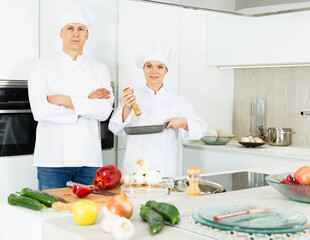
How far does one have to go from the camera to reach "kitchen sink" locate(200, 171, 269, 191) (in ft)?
7.24

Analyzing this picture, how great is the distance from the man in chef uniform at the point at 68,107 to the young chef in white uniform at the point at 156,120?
0.57 ft

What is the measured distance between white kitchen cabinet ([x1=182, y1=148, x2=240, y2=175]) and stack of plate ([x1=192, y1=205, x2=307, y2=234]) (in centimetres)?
241

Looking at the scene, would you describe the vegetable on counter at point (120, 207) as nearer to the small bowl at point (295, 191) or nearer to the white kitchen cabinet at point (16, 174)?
the small bowl at point (295, 191)

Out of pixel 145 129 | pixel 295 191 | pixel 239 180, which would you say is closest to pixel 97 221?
pixel 295 191

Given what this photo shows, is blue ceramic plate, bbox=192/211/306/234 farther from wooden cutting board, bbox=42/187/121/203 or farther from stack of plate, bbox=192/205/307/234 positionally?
wooden cutting board, bbox=42/187/121/203

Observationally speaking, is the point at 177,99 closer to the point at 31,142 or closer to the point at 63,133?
the point at 63,133

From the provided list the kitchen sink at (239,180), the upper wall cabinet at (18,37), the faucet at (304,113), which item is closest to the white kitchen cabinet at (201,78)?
the faucet at (304,113)

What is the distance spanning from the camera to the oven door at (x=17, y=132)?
314 centimetres

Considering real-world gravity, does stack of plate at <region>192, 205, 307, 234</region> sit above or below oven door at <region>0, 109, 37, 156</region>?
below

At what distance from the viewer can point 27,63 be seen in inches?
126

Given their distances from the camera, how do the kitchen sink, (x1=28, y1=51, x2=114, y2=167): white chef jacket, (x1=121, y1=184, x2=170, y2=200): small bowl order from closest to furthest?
(x1=121, y1=184, x2=170, y2=200): small bowl
the kitchen sink
(x1=28, y1=51, x2=114, y2=167): white chef jacket

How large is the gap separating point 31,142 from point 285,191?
→ 1.96 m

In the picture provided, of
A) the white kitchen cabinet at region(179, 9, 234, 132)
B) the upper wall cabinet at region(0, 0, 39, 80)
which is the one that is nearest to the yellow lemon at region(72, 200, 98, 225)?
the upper wall cabinet at region(0, 0, 39, 80)

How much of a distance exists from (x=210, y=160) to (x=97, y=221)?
2661 mm
